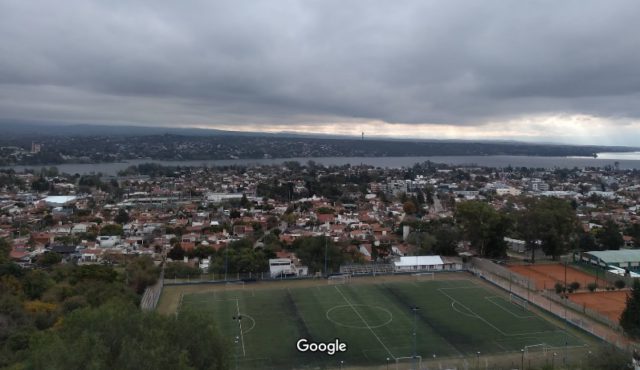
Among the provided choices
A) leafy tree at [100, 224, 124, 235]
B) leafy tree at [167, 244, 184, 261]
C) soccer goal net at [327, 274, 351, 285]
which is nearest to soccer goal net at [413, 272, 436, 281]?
soccer goal net at [327, 274, 351, 285]

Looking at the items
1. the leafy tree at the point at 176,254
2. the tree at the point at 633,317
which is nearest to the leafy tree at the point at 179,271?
the leafy tree at the point at 176,254

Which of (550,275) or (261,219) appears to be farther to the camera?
(261,219)

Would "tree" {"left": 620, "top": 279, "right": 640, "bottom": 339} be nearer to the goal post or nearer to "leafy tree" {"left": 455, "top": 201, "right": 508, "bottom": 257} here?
"leafy tree" {"left": 455, "top": 201, "right": 508, "bottom": 257}

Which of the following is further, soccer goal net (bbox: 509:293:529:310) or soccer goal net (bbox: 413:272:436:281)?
soccer goal net (bbox: 413:272:436:281)

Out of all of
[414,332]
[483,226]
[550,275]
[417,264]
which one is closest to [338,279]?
[417,264]

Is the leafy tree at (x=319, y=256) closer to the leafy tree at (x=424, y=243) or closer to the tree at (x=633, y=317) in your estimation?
the leafy tree at (x=424, y=243)

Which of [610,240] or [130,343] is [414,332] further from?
[610,240]
